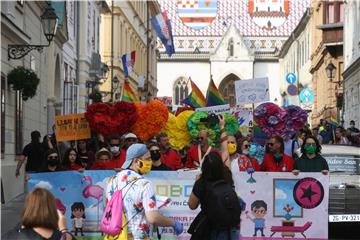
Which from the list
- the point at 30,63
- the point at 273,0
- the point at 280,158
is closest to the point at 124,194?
the point at 280,158

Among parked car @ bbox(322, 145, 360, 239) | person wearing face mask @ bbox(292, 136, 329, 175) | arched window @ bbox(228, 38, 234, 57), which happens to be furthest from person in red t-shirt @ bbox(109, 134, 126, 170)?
arched window @ bbox(228, 38, 234, 57)

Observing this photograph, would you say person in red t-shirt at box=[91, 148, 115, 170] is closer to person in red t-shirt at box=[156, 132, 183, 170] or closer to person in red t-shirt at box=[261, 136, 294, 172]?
person in red t-shirt at box=[156, 132, 183, 170]

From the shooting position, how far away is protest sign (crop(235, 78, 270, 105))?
17.9 meters

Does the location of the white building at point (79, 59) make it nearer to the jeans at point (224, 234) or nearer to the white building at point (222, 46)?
the jeans at point (224, 234)

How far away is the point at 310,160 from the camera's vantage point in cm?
1186

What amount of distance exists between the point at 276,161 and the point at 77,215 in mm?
2958

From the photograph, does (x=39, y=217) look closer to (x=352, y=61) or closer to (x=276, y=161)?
(x=276, y=161)

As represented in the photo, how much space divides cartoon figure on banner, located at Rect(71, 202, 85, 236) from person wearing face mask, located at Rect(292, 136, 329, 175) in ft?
9.51

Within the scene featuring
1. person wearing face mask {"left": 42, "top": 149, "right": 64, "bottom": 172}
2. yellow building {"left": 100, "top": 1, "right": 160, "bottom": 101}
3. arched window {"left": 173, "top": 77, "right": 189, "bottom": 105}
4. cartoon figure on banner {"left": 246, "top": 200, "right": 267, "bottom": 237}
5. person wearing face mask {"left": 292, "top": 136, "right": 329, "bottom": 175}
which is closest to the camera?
cartoon figure on banner {"left": 246, "top": 200, "right": 267, "bottom": 237}

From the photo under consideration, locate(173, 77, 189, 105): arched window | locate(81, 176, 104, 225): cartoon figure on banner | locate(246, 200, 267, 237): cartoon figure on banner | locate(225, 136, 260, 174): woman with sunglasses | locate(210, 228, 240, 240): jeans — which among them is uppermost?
locate(173, 77, 189, 105): arched window

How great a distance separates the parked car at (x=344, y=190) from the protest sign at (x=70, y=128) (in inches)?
152

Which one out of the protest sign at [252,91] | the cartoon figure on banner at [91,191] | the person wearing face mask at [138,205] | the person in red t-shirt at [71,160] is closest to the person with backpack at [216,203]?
the person wearing face mask at [138,205]

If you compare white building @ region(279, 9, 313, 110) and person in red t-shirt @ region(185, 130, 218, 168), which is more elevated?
white building @ region(279, 9, 313, 110)

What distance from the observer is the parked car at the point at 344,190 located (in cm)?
1284
